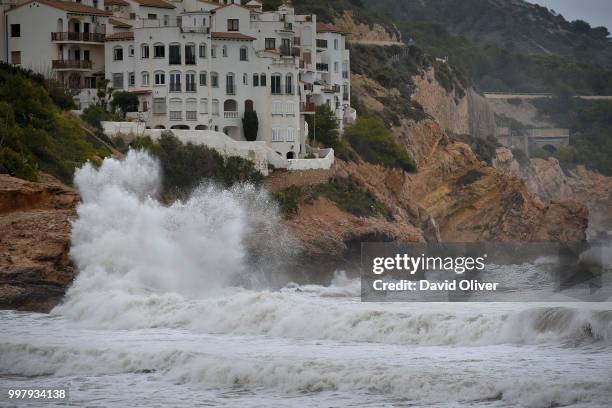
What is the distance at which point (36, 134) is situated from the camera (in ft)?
217

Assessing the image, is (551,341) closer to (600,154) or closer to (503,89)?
(600,154)

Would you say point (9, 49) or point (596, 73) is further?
point (596, 73)

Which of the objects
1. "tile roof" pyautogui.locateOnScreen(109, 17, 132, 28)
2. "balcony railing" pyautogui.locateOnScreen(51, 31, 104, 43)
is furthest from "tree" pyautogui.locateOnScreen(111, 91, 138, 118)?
"tile roof" pyautogui.locateOnScreen(109, 17, 132, 28)

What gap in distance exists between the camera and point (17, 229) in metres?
55.5

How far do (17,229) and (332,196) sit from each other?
864 inches

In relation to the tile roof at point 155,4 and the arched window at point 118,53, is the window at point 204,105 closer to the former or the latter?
the arched window at point 118,53

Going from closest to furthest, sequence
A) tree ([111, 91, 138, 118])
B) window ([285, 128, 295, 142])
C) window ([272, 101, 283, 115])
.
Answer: tree ([111, 91, 138, 118])
window ([272, 101, 283, 115])
window ([285, 128, 295, 142])

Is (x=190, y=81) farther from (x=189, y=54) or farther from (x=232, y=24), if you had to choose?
(x=232, y=24)

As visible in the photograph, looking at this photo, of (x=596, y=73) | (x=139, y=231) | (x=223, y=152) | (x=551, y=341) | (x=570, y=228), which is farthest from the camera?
(x=596, y=73)

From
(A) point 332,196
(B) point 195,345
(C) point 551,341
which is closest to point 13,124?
(A) point 332,196

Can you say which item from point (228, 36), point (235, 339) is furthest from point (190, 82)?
point (235, 339)

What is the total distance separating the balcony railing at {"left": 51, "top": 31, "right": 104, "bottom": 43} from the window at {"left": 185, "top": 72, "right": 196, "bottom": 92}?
4.84 m

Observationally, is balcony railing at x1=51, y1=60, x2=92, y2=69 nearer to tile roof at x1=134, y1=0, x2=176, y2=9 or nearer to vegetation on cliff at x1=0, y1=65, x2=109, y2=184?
vegetation on cliff at x1=0, y1=65, x2=109, y2=184

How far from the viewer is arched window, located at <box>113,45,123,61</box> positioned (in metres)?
76.0
